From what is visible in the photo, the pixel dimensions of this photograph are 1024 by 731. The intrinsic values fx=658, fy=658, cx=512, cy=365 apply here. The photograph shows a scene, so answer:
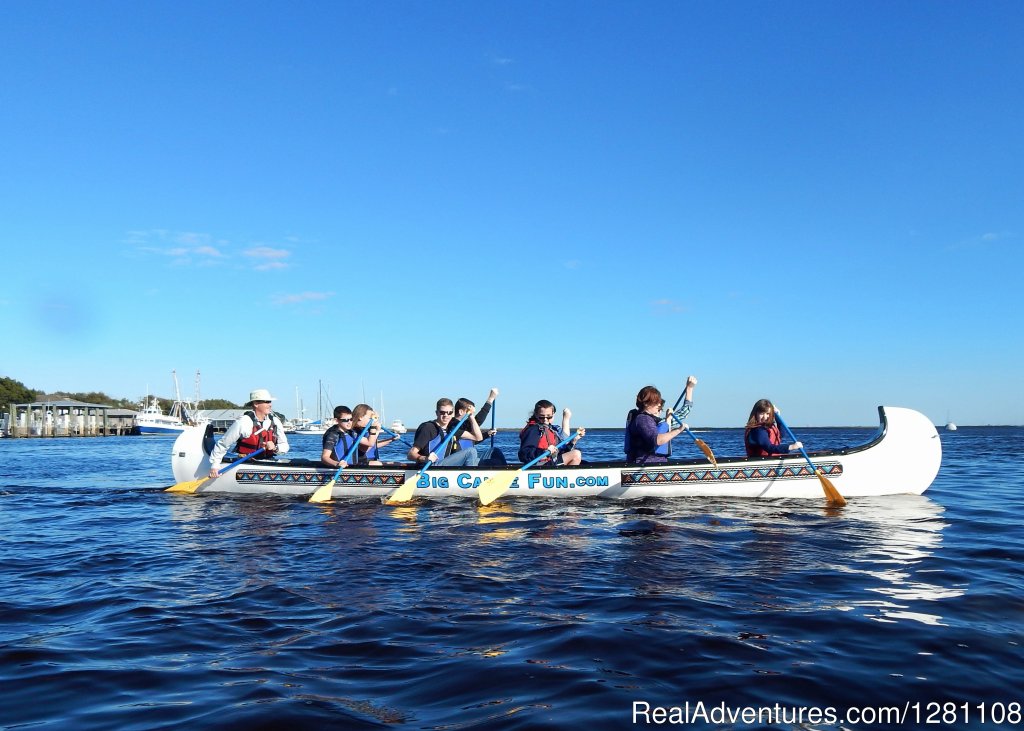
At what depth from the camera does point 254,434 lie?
1410 cm

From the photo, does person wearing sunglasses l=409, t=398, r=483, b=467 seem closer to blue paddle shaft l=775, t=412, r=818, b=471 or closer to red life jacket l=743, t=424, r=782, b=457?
red life jacket l=743, t=424, r=782, b=457

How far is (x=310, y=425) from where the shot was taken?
104 m

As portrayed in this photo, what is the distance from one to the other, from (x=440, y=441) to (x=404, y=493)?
136 centimetres

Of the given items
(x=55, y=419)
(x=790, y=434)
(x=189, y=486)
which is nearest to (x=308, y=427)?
(x=55, y=419)

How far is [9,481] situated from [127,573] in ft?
55.0

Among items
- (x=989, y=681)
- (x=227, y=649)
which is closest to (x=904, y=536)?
(x=989, y=681)

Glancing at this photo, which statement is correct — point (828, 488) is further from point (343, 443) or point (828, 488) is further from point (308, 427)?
point (308, 427)

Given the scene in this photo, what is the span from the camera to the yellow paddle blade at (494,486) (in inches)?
462

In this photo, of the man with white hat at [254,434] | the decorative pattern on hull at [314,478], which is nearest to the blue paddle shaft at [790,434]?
the decorative pattern on hull at [314,478]

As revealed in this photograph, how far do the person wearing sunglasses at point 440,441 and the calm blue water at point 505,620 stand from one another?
3.04m

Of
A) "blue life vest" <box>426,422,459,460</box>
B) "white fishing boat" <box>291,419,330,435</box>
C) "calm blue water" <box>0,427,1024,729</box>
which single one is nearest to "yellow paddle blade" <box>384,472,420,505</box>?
"blue life vest" <box>426,422,459,460</box>

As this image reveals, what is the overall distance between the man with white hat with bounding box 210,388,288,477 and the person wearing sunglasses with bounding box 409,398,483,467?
3.13 m

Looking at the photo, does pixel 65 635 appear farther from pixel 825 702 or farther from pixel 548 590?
pixel 825 702

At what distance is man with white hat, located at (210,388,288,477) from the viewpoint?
13.8 meters
